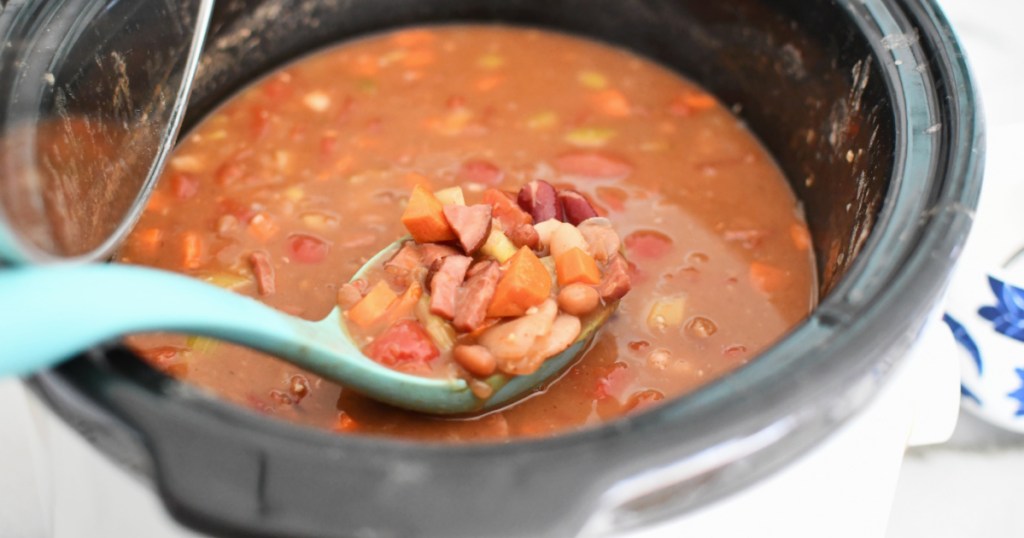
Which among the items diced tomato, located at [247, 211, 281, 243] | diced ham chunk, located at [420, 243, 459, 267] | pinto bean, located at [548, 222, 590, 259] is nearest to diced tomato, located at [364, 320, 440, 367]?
diced ham chunk, located at [420, 243, 459, 267]

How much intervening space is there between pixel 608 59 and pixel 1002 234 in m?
0.89

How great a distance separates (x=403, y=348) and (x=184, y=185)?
749 millimetres

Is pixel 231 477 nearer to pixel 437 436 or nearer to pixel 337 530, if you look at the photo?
pixel 337 530

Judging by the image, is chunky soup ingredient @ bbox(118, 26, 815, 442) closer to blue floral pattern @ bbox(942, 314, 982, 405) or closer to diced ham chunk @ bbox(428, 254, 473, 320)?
diced ham chunk @ bbox(428, 254, 473, 320)

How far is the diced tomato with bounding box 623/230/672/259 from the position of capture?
Answer: 180 cm

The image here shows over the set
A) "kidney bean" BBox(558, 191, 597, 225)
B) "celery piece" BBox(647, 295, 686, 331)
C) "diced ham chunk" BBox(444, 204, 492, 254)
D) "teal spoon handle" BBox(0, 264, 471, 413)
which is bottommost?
"celery piece" BBox(647, 295, 686, 331)

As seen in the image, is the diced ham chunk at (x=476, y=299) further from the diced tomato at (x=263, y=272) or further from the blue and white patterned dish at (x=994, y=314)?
the blue and white patterned dish at (x=994, y=314)

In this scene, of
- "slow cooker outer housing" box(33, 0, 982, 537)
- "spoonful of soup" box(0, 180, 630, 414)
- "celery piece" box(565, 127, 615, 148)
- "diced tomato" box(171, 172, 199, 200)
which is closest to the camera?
"slow cooker outer housing" box(33, 0, 982, 537)

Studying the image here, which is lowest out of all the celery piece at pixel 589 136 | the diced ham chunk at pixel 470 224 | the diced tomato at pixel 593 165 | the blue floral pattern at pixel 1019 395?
the blue floral pattern at pixel 1019 395

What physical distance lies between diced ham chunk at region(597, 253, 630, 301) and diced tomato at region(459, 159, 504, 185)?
47cm

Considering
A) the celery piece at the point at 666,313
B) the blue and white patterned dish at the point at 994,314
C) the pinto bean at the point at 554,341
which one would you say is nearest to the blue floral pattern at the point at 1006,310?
the blue and white patterned dish at the point at 994,314

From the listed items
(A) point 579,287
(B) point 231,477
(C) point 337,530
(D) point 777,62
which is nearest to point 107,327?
(B) point 231,477

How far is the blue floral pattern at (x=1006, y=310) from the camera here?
5.81ft

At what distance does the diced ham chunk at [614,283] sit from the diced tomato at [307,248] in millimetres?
529
